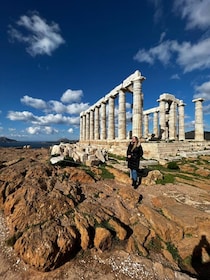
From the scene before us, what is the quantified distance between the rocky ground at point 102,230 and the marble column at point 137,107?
12.8 meters

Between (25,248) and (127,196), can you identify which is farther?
(127,196)

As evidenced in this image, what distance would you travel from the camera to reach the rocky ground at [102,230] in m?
5.98

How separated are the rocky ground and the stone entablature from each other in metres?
14.2

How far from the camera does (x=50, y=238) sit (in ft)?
21.2

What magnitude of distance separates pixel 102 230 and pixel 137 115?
1795cm

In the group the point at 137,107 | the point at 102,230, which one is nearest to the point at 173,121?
the point at 137,107

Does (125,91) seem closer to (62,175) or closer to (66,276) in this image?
(62,175)

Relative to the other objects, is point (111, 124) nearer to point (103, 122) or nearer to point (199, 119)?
point (103, 122)

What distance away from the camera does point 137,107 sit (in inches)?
893

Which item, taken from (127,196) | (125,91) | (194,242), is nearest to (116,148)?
(125,91)

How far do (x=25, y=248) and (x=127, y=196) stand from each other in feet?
17.1

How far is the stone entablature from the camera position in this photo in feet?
75.1

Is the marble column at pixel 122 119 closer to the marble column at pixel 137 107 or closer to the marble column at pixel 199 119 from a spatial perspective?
the marble column at pixel 137 107

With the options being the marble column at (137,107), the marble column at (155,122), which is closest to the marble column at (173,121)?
the marble column at (155,122)
